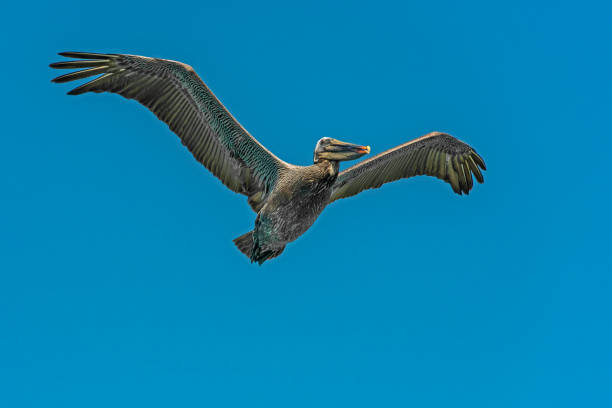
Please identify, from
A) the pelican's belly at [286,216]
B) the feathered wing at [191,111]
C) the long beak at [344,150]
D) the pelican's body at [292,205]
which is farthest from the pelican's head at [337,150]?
the feathered wing at [191,111]

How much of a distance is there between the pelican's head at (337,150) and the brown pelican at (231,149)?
2 cm

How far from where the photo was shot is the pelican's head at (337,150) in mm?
10641

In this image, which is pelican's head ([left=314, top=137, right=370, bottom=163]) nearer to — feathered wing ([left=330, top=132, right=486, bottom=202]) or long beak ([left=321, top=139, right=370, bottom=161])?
long beak ([left=321, top=139, right=370, bottom=161])

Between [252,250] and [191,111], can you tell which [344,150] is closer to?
[252,250]

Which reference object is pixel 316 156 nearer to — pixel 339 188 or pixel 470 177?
pixel 339 188

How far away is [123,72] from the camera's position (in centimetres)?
1045

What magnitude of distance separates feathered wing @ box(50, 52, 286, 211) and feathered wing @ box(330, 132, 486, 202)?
5.78ft

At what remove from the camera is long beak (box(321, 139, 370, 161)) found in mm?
10641

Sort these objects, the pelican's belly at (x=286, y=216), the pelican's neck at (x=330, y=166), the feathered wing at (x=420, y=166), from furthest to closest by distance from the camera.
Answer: the feathered wing at (x=420, y=166), the pelican's neck at (x=330, y=166), the pelican's belly at (x=286, y=216)

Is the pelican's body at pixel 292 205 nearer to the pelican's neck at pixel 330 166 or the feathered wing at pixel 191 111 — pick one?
the pelican's neck at pixel 330 166

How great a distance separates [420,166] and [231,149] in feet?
13.2

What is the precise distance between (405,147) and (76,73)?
19.6ft

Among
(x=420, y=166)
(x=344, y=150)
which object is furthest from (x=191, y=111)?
(x=420, y=166)

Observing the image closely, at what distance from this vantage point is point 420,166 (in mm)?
13008
